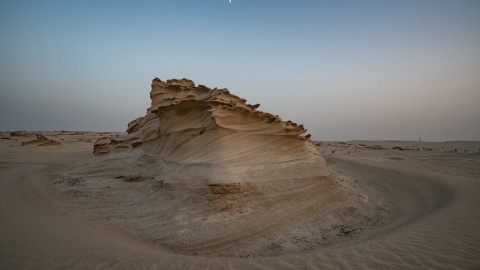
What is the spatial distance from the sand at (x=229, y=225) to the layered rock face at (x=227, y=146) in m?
0.44

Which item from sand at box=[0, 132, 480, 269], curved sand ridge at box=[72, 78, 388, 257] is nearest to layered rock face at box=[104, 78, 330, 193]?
curved sand ridge at box=[72, 78, 388, 257]

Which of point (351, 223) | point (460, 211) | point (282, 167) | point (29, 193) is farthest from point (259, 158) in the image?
point (29, 193)

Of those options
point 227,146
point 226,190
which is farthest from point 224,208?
point 227,146

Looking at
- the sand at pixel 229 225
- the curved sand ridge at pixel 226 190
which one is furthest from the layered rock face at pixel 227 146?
the sand at pixel 229 225

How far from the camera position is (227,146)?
24.5 ft

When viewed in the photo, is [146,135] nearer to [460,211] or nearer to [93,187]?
[93,187]

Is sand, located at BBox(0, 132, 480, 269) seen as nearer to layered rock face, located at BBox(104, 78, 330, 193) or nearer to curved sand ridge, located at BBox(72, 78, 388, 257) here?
curved sand ridge, located at BBox(72, 78, 388, 257)

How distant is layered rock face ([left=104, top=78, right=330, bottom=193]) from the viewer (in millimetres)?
6914

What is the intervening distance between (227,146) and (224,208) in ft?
6.17

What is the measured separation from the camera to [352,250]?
4379 mm

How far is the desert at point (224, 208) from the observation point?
4.15 metres

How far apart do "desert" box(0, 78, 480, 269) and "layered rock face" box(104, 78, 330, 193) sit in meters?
0.04

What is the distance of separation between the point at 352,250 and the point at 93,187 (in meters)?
7.77

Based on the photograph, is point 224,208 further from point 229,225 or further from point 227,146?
point 227,146
